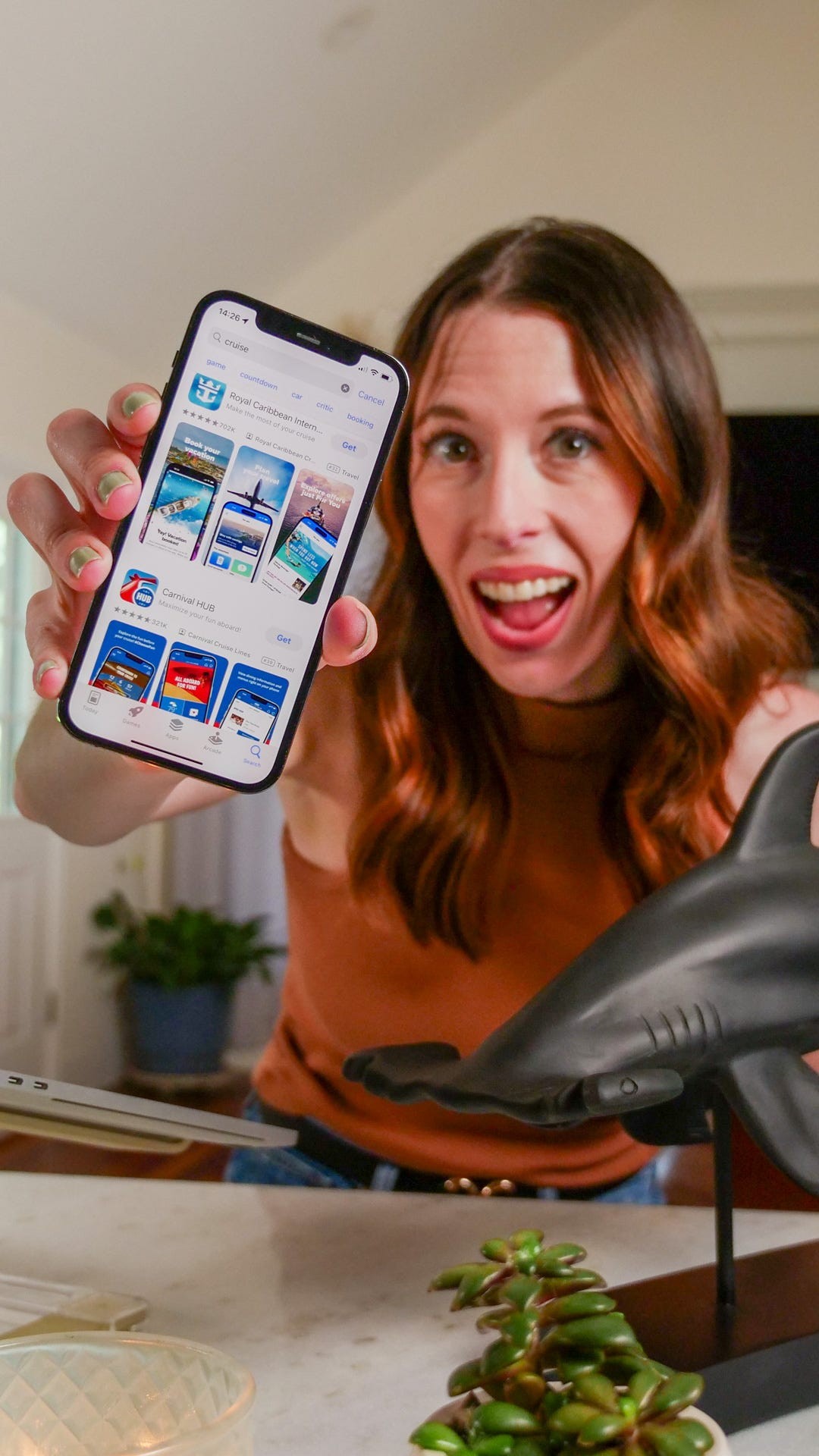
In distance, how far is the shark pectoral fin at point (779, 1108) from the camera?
0.49 meters

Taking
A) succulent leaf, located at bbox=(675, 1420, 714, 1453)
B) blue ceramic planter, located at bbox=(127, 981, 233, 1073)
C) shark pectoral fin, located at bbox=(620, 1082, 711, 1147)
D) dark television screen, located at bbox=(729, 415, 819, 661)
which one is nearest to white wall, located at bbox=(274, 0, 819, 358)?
dark television screen, located at bbox=(729, 415, 819, 661)

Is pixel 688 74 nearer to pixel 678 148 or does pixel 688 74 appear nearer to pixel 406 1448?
pixel 678 148

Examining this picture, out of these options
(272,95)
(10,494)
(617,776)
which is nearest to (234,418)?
(10,494)

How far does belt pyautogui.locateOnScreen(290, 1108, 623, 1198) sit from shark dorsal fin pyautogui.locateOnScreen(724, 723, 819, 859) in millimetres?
413

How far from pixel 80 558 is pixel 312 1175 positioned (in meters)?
0.53

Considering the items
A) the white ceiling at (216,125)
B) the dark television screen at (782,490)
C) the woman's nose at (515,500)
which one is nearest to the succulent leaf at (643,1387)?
the woman's nose at (515,500)

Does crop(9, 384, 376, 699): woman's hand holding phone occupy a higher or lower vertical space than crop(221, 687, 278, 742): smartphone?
higher

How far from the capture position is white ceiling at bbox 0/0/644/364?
7.27 ft

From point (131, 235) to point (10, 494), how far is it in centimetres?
234

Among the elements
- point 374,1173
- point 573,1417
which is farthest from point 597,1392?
point 374,1173

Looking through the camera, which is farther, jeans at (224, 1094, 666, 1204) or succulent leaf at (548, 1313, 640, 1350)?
jeans at (224, 1094, 666, 1204)

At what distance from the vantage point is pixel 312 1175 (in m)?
0.88

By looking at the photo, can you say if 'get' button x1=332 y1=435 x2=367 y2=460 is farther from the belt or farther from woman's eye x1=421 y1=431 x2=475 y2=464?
the belt

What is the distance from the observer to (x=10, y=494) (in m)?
0.59
